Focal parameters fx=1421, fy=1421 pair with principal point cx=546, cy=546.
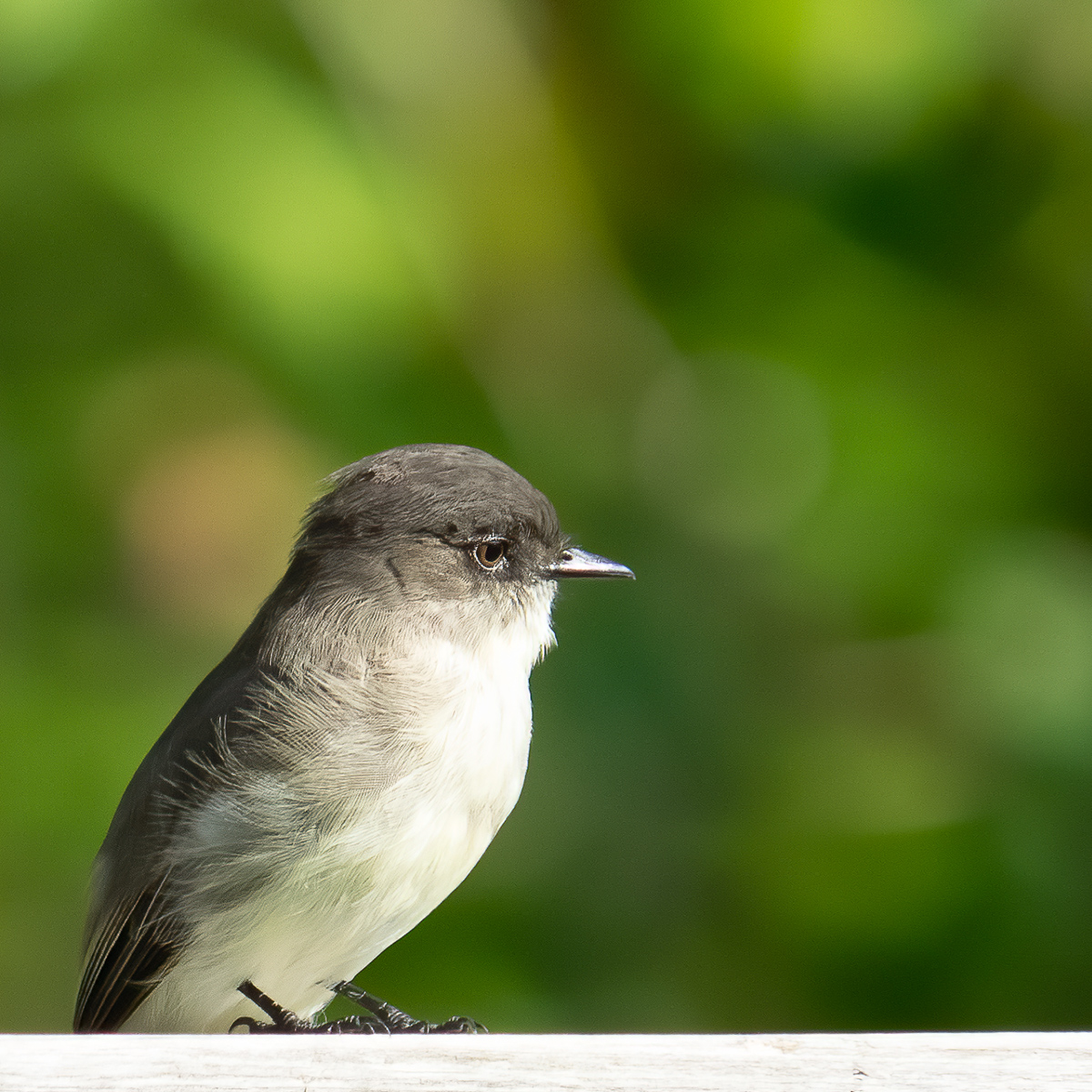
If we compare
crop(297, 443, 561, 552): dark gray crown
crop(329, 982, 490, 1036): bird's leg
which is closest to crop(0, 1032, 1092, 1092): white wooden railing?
crop(329, 982, 490, 1036): bird's leg

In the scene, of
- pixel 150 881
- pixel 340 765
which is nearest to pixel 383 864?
pixel 340 765

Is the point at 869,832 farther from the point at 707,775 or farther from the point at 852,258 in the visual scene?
the point at 852,258

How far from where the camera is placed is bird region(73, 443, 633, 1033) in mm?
2287

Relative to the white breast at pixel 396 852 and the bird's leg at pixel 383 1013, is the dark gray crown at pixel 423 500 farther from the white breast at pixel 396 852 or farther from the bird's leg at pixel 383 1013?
the bird's leg at pixel 383 1013

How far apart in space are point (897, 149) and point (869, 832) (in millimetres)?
1830

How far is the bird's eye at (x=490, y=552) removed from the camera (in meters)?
2.71

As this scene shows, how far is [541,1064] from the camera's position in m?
1.63

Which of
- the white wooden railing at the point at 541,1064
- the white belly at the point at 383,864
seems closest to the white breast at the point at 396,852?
the white belly at the point at 383,864

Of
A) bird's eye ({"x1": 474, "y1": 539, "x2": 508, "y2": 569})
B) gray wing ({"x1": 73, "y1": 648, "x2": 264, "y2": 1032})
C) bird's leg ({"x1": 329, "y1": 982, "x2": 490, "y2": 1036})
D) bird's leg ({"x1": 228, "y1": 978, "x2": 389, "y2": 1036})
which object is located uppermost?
bird's eye ({"x1": 474, "y1": 539, "x2": 508, "y2": 569})

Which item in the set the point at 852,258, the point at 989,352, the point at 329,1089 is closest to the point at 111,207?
the point at 852,258

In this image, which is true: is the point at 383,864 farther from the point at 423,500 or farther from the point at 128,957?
the point at 423,500

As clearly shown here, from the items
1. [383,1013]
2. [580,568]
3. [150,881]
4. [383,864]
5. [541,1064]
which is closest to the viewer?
[541,1064]

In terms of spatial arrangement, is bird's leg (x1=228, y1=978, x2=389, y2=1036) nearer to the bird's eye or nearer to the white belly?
the white belly

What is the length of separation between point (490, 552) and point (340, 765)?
60cm
